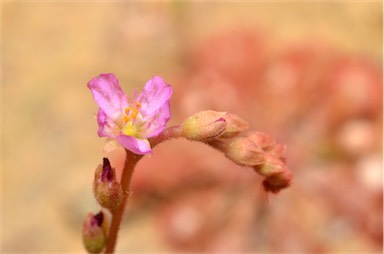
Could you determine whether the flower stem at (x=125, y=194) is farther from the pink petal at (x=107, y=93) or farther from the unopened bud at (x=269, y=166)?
the unopened bud at (x=269, y=166)

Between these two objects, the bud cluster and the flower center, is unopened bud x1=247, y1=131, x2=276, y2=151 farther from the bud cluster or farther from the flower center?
the flower center

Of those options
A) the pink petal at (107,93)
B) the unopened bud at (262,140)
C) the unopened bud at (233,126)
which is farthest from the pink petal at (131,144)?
the unopened bud at (262,140)

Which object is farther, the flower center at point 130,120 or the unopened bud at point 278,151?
the unopened bud at point 278,151

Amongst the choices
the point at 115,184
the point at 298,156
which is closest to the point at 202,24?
the point at 298,156

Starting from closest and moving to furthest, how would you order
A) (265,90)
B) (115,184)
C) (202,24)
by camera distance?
(115,184) < (265,90) < (202,24)

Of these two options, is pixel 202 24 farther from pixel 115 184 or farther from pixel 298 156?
pixel 115 184

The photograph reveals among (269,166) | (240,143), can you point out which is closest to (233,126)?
(240,143)
